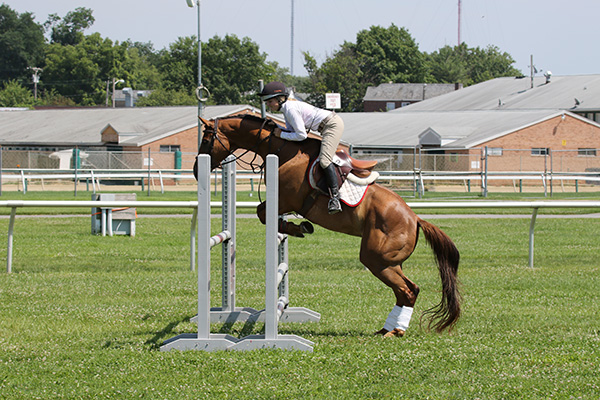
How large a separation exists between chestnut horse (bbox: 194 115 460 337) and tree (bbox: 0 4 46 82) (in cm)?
12417

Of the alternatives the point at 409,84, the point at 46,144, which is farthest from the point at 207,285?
the point at 409,84

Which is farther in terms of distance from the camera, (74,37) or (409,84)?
(74,37)

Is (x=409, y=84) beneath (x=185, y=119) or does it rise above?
above

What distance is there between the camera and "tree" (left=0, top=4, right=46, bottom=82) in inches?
4769

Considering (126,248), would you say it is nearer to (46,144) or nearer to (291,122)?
(291,122)

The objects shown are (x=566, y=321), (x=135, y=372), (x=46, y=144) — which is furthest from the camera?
(x=46, y=144)

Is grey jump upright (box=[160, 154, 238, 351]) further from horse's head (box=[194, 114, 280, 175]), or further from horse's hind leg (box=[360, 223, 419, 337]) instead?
horse's hind leg (box=[360, 223, 419, 337])

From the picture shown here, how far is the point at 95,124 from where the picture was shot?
5678 cm

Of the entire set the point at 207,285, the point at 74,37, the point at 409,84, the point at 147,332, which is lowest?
the point at 147,332

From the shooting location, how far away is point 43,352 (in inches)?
260

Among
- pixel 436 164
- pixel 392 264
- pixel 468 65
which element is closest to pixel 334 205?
pixel 392 264

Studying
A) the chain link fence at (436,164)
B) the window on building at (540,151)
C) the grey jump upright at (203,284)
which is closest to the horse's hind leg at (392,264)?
the grey jump upright at (203,284)

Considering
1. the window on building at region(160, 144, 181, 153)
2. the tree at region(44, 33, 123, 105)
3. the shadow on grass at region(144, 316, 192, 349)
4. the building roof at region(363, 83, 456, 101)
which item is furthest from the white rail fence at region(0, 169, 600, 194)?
the tree at region(44, 33, 123, 105)

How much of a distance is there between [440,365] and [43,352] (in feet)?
11.4
